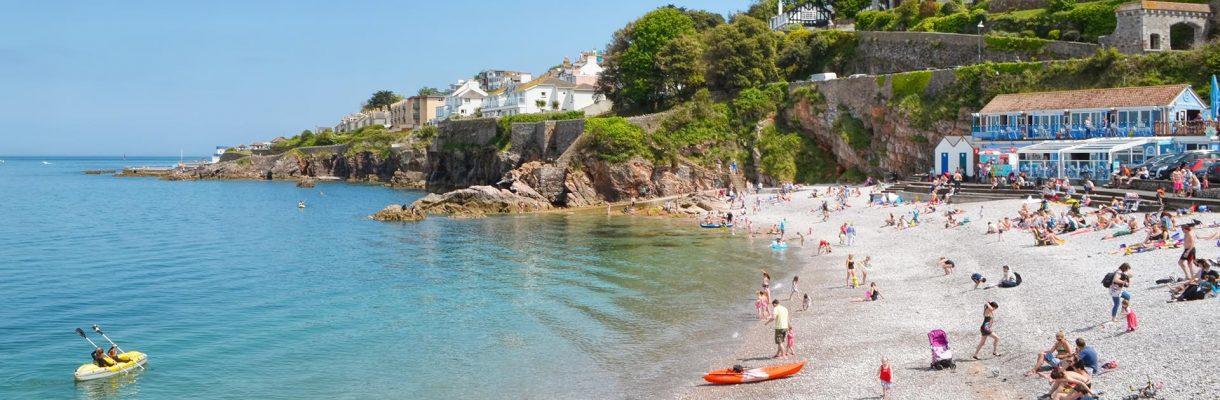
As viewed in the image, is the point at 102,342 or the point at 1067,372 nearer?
the point at 1067,372

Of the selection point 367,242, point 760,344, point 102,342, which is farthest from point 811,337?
point 367,242

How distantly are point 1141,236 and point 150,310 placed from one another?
2722 cm

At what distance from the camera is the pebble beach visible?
13523 millimetres

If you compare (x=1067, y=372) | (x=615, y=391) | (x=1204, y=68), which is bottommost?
(x=615, y=391)

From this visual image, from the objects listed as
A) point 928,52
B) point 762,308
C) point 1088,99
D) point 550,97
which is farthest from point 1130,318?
point 550,97

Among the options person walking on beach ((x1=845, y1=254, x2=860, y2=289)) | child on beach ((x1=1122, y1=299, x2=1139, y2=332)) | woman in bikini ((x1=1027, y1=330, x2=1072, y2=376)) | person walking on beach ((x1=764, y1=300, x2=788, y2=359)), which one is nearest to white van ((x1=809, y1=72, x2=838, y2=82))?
person walking on beach ((x1=845, y1=254, x2=860, y2=289))

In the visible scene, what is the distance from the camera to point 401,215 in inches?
1875

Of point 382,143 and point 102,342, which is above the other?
point 382,143

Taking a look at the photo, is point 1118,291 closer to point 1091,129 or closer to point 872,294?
point 872,294

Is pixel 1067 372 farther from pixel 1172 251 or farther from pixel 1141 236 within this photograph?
pixel 1141 236

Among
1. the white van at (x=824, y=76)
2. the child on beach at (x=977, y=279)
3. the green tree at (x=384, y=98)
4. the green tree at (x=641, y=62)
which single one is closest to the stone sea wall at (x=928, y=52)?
the white van at (x=824, y=76)

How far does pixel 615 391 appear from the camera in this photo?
625 inches

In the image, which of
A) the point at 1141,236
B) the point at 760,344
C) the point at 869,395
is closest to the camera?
the point at 869,395

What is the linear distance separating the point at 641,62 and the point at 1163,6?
31.9 meters
